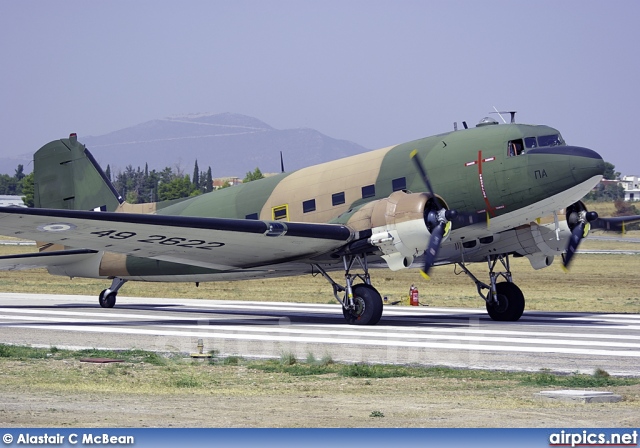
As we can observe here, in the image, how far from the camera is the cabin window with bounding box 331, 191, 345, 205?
2145cm

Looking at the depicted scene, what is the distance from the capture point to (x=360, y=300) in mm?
20375

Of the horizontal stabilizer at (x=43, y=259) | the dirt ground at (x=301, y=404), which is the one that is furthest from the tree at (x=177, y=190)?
the dirt ground at (x=301, y=404)

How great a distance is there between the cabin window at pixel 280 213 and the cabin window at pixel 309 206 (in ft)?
1.86

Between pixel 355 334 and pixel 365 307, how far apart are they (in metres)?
1.74

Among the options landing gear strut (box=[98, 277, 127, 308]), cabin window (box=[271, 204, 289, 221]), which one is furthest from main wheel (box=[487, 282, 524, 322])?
landing gear strut (box=[98, 277, 127, 308])

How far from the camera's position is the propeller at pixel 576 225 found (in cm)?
2156

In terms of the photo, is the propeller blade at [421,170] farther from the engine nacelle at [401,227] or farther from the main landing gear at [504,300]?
the main landing gear at [504,300]

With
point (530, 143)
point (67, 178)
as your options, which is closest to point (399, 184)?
point (530, 143)

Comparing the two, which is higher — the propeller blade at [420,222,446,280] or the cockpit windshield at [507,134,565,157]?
the cockpit windshield at [507,134,565,157]

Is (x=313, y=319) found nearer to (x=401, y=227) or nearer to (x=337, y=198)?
(x=337, y=198)

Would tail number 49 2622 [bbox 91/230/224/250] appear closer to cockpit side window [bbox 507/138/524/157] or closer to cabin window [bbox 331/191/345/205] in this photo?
cabin window [bbox 331/191/345/205]

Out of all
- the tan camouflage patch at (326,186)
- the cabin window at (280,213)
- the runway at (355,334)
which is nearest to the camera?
the runway at (355,334)

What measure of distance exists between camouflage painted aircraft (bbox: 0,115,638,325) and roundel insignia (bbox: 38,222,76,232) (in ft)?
0.07

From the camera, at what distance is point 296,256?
21344 millimetres
